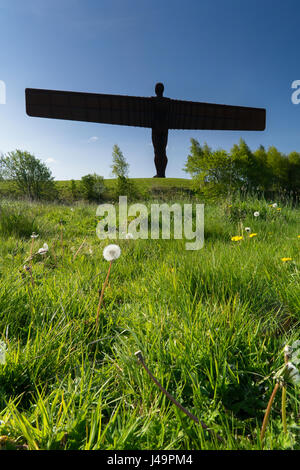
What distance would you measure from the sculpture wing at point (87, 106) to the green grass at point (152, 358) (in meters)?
1.47

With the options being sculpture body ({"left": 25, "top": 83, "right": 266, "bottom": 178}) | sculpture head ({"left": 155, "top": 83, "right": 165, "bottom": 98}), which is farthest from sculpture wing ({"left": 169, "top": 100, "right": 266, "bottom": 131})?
sculpture head ({"left": 155, "top": 83, "right": 165, "bottom": 98})

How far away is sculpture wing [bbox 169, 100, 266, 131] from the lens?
230 centimetres

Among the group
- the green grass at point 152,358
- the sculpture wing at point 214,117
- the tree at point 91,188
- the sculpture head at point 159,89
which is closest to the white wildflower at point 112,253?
the green grass at point 152,358

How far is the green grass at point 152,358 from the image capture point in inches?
36.7

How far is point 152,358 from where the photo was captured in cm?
126

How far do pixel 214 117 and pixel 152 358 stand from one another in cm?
223

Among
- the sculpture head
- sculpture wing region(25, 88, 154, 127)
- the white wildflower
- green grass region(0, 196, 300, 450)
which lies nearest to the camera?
green grass region(0, 196, 300, 450)

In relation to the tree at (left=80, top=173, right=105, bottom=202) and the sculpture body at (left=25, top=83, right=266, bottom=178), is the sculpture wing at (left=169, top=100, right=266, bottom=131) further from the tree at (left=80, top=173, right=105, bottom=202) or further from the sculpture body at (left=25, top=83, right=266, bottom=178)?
the tree at (left=80, top=173, right=105, bottom=202)

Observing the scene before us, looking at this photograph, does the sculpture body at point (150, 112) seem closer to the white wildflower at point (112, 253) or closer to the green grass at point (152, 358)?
the white wildflower at point (112, 253)

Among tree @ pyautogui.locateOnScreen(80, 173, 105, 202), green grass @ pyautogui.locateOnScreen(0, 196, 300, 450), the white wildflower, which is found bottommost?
green grass @ pyautogui.locateOnScreen(0, 196, 300, 450)

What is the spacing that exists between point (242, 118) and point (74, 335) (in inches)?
98.7

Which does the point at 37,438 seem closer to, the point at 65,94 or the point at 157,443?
the point at 157,443

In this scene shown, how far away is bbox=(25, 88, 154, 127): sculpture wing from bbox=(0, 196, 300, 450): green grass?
1.47 meters

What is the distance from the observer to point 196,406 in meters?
Answer: 1.07
